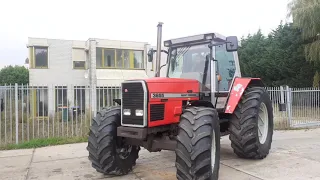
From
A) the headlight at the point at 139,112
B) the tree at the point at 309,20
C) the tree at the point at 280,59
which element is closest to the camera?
the headlight at the point at 139,112

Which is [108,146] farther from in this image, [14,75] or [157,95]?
[14,75]

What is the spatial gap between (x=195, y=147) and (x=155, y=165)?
2.01m

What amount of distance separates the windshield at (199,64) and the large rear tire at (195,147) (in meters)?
1.34

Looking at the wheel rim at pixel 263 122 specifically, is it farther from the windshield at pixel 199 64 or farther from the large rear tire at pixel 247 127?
the windshield at pixel 199 64

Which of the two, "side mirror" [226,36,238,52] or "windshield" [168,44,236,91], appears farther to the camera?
"windshield" [168,44,236,91]

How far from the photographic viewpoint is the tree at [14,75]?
45344 mm

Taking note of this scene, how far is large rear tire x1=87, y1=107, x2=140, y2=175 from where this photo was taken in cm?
507

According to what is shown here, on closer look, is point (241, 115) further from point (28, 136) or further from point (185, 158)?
point (28, 136)

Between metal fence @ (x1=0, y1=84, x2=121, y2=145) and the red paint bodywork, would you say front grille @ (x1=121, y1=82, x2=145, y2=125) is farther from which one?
metal fence @ (x1=0, y1=84, x2=121, y2=145)

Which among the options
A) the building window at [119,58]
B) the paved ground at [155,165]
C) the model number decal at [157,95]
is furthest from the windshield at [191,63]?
the building window at [119,58]

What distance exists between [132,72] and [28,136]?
47.2 ft

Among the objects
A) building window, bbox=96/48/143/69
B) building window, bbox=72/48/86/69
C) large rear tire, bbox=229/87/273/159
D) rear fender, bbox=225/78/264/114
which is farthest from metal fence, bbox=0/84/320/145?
building window, bbox=72/48/86/69

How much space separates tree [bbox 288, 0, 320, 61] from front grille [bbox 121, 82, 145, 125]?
47.2 ft

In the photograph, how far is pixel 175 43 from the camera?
21.0 ft
